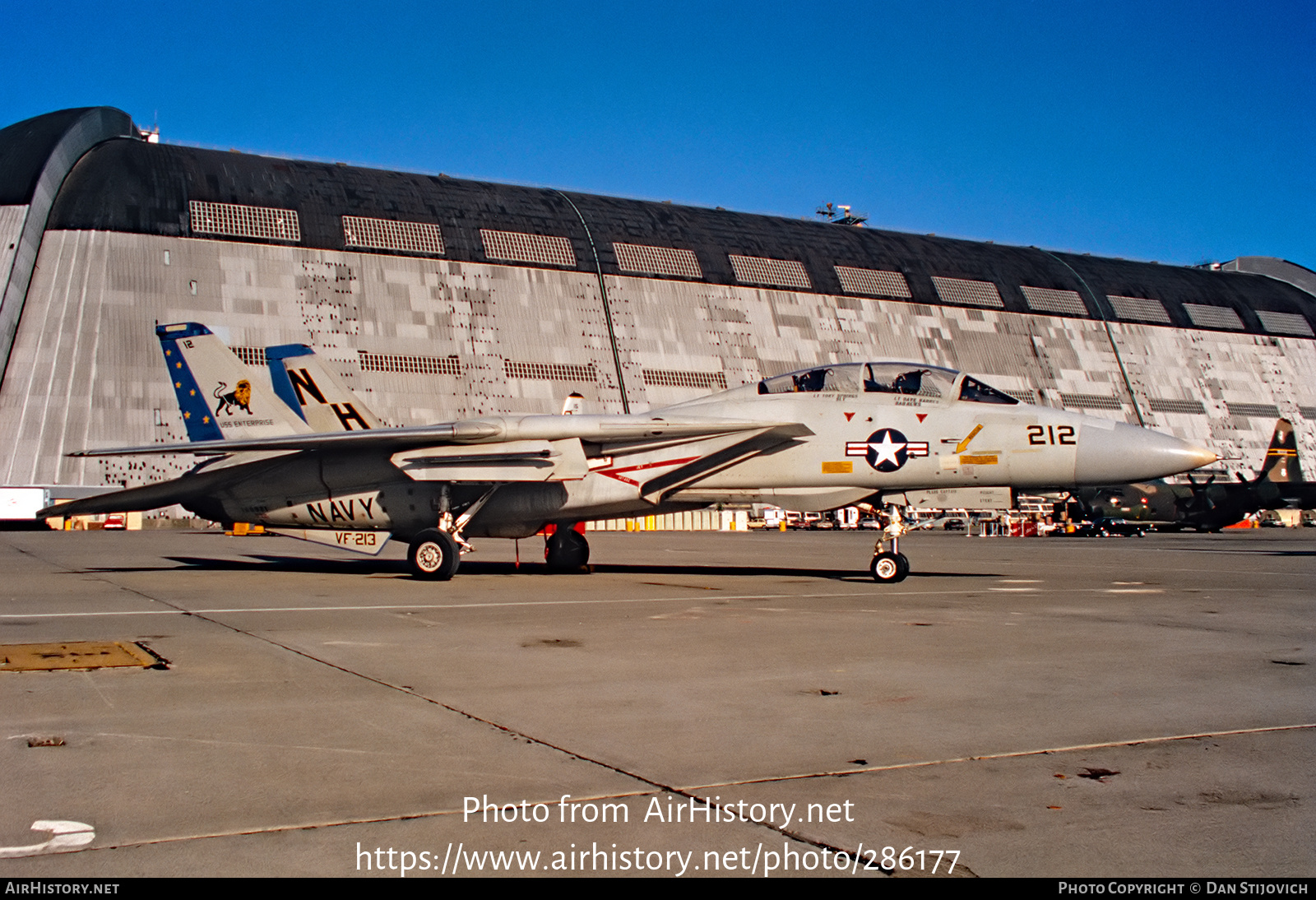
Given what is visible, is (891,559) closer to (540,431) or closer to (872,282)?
(540,431)

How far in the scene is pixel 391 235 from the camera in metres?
42.3

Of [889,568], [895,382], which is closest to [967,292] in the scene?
[895,382]

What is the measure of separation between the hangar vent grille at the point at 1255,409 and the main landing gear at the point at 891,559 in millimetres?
46072

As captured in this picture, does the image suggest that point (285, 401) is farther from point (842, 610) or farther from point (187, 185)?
point (187, 185)

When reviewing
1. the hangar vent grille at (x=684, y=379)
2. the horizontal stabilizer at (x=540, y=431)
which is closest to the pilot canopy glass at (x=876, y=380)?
the horizontal stabilizer at (x=540, y=431)

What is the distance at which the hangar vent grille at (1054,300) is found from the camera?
2089 inches

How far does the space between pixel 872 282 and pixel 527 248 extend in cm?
1751

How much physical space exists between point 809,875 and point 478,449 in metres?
12.9

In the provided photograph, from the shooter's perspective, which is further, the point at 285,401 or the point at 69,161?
the point at 69,161

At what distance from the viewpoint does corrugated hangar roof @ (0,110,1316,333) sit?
131 ft

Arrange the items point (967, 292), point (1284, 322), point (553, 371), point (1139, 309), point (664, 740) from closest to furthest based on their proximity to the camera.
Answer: point (664, 740)
point (553, 371)
point (967, 292)
point (1139, 309)
point (1284, 322)

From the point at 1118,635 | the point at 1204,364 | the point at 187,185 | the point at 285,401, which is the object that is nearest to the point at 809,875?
the point at 1118,635

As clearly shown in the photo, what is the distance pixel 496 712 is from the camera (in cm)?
577

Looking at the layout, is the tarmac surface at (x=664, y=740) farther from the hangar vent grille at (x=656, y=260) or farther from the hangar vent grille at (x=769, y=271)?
the hangar vent grille at (x=769, y=271)
